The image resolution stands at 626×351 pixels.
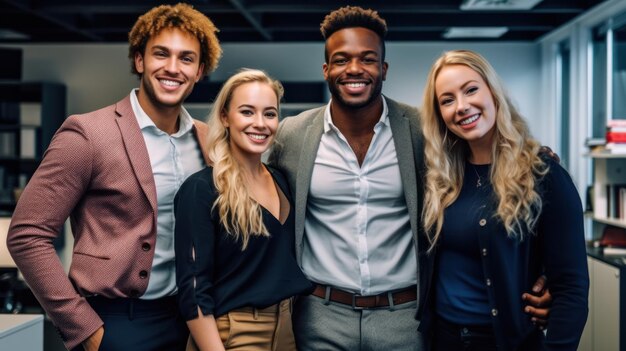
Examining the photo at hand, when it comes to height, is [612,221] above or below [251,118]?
below

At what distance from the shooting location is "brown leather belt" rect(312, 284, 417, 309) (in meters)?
1.96

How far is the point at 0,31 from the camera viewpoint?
6.46 metres

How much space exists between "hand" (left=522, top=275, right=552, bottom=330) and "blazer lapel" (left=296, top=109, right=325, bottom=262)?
68 cm

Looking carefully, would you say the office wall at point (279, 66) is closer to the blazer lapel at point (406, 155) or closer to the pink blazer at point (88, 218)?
the blazer lapel at point (406, 155)

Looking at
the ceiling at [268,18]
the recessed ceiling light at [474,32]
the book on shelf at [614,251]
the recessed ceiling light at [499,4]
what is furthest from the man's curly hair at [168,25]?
the recessed ceiling light at [474,32]

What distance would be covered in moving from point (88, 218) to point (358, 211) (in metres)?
0.81

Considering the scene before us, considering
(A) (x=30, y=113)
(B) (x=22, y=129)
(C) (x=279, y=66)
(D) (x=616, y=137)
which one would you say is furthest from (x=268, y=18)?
(D) (x=616, y=137)

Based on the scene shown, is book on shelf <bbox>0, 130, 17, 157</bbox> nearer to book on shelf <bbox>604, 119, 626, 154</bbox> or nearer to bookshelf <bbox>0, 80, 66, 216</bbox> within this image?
bookshelf <bbox>0, 80, 66, 216</bbox>

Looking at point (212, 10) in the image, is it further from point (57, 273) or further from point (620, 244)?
point (57, 273)

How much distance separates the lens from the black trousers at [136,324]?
1.66 m

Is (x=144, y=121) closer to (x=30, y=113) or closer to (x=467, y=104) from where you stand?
(x=467, y=104)

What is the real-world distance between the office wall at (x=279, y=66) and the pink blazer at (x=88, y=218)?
18.1 ft

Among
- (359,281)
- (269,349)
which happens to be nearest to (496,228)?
(359,281)

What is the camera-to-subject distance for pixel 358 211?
1.99 metres
